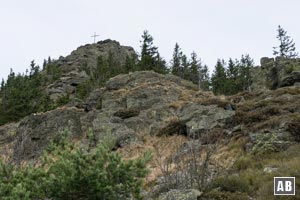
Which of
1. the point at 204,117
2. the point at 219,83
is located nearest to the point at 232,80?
the point at 219,83

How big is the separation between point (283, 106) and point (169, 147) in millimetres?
5881

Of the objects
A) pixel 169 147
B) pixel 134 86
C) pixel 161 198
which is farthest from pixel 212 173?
pixel 134 86

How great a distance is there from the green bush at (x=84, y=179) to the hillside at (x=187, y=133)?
1234mm

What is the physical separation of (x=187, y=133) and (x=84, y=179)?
13.5m

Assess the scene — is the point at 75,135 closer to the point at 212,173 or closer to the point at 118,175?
the point at 212,173

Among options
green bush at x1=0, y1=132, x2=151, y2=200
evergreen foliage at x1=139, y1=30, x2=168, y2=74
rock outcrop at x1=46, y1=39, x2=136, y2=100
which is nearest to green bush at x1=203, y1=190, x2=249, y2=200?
green bush at x1=0, y1=132, x2=151, y2=200

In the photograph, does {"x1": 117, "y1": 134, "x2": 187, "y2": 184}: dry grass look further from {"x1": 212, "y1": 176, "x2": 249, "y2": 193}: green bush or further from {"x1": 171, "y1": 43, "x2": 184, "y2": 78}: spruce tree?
{"x1": 171, "y1": 43, "x2": 184, "y2": 78}: spruce tree

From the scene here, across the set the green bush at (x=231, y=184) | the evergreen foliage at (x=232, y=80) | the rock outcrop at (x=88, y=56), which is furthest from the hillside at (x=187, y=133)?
the rock outcrop at (x=88, y=56)

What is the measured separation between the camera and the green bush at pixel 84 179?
8.79m

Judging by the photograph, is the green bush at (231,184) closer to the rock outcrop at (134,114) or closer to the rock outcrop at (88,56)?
the rock outcrop at (134,114)

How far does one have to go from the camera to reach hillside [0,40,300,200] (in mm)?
11953

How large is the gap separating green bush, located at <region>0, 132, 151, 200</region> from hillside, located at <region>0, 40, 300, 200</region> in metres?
1.23

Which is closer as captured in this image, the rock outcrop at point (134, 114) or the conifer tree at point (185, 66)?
the rock outcrop at point (134, 114)

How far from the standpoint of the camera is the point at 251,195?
425 inches
